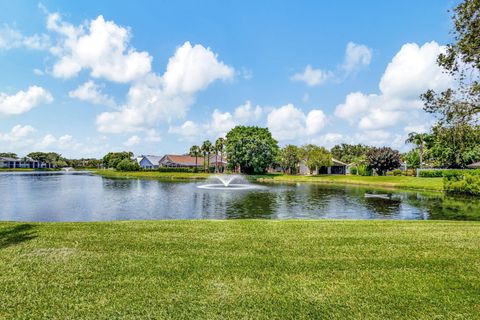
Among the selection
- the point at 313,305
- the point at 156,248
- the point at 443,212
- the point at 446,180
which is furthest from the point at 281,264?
the point at 446,180

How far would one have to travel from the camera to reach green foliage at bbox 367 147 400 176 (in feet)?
221

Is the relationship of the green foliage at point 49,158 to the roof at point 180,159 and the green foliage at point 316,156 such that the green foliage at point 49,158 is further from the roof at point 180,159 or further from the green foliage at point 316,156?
the green foliage at point 316,156

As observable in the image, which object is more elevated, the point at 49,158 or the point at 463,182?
the point at 49,158

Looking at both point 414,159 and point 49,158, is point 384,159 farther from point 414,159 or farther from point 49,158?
point 49,158

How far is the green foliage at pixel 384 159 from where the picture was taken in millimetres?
67438

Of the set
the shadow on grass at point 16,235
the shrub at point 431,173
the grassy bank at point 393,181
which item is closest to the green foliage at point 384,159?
the shrub at point 431,173

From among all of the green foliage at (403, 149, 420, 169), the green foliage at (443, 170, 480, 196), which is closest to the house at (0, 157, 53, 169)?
the green foliage at (403, 149, 420, 169)

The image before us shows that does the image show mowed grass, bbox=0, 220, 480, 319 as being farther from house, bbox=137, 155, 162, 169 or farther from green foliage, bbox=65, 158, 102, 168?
green foliage, bbox=65, 158, 102, 168

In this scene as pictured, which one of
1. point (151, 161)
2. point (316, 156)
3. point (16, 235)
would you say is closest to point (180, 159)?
point (151, 161)

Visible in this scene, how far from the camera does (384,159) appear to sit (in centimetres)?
6738

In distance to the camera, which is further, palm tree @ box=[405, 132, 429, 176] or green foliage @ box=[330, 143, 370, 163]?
green foliage @ box=[330, 143, 370, 163]

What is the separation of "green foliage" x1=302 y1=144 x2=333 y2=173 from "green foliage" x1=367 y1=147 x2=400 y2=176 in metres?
10.2

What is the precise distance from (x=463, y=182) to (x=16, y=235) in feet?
135

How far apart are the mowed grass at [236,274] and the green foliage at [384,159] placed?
204 feet
